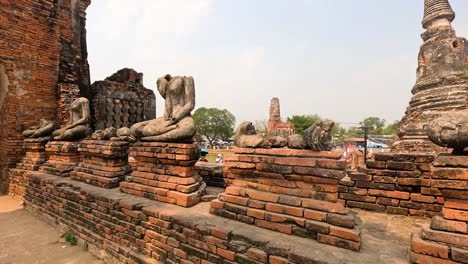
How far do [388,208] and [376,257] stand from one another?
1.33 meters

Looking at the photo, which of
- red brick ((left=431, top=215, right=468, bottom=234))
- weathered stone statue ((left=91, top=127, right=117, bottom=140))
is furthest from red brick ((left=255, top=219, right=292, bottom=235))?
weathered stone statue ((left=91, top=127, right=117, bottom=140))

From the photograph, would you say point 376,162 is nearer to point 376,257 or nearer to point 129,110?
point 376,257

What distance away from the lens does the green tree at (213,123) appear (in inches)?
1870

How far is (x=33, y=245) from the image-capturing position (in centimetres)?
348

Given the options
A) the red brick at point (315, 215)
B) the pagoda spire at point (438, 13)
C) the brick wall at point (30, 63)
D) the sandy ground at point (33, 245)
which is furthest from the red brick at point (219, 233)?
the pagoda spire at point (438, 13)

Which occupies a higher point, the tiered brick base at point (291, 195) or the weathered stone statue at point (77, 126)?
the weathered stone statue at point (77, 126)

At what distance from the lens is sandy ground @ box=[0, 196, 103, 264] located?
3.14 meters

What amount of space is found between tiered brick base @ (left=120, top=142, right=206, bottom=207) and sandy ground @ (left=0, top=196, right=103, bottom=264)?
1.06 meters

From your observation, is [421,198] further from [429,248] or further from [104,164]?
[104,164]

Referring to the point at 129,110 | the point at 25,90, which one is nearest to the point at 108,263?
the point at 25,90

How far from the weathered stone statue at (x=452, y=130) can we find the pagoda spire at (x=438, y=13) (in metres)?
9.67

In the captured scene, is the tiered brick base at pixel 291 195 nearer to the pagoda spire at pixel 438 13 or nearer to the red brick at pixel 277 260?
the red brick at pixel 277 260

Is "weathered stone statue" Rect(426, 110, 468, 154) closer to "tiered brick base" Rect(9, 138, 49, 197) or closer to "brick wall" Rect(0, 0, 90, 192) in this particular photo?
"tiered brick base" Rect(9, 138, 49, 197)

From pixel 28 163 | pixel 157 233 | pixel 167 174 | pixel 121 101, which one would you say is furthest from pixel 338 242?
pixel 121 101
